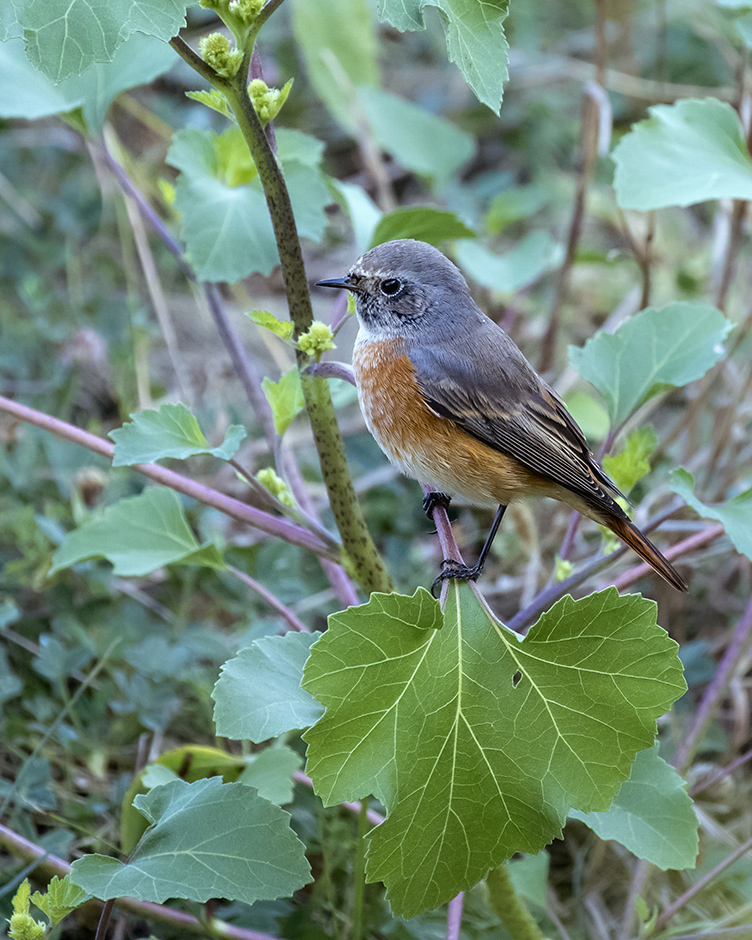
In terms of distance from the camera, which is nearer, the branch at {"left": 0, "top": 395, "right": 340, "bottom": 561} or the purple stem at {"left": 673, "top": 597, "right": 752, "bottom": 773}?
the branch at {"left": 0, "top": 395, "right": 340, "bottom": 561}

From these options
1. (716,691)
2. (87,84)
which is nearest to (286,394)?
(87,84)

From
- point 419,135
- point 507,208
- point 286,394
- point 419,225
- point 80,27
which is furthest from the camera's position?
point 419,135

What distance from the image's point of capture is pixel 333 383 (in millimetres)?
2324

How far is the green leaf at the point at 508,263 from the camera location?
3.66m

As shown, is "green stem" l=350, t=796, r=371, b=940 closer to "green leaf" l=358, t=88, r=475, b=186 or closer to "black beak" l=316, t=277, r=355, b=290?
"black beak" l=316, t=277, r=355, b=290

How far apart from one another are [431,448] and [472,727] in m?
0.79

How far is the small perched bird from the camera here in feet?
7.19

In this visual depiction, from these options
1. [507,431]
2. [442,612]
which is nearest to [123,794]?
[442,612]

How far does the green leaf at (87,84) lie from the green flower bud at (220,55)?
101 centimetres

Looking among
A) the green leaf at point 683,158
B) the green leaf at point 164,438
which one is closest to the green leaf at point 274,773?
the green leaf at point 164,438

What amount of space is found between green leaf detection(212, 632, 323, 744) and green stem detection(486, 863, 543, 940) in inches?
24.2

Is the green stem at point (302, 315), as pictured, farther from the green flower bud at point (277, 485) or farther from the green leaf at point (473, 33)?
the green leaf at point (473, 33)

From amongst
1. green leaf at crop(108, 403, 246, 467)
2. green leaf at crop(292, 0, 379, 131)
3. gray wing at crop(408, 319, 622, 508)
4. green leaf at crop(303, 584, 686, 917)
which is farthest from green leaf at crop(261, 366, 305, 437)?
green leaf at crop(292, 0, 379, 131)

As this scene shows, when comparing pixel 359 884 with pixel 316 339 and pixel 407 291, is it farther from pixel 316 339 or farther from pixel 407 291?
pixel 407 291
